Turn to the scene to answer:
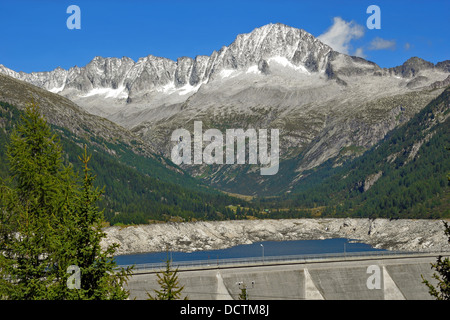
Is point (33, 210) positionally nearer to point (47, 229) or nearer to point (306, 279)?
point (47, 229)

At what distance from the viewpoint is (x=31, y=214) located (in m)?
32.9

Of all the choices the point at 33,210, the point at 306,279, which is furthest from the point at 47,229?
the point at 306,279

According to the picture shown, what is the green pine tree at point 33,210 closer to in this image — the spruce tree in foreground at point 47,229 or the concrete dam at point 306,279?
the spruce tree in foreground at point 47,229

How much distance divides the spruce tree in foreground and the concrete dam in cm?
6765

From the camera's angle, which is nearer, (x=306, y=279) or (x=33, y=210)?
(x=33, y=210)

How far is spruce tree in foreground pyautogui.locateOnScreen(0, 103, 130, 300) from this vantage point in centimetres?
2834

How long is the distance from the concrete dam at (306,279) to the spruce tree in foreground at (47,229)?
67652mm

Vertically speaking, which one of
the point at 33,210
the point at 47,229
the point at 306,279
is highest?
the point at 33,210

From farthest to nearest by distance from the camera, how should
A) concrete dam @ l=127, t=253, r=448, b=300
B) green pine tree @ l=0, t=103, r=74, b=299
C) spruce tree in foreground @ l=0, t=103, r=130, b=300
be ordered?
1. concrete dam @ l=127, t=253, r=448, b=300
2. green pine tree @ l=0, t=103, r=74, b=299
3. spruce tree in foreground @ l=0, t=103, r=130, b=300

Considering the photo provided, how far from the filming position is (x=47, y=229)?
103 feet

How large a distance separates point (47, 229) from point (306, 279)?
84.1 meters

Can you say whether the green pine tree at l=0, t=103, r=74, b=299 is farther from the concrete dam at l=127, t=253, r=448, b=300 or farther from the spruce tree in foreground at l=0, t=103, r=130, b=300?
the concrete dam at l=127, t=253, r=448, b=300

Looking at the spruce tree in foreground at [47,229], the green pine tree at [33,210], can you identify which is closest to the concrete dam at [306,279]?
the green pine tree at [33,210]

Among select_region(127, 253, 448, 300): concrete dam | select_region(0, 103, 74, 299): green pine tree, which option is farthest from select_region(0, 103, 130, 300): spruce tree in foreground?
select_region(127, 253, 448, 300): concrete dam
